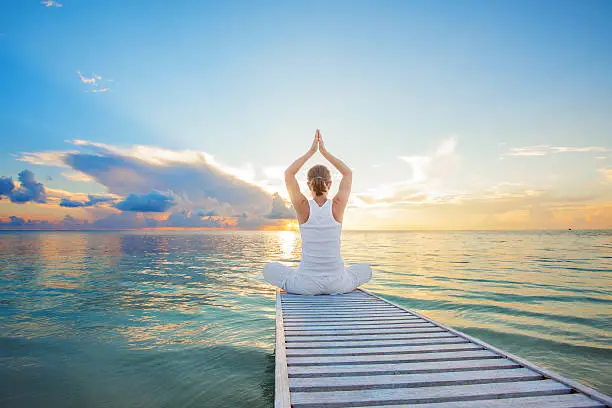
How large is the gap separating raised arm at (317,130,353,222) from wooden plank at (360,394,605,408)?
14.2ft

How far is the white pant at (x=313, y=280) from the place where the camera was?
7.89 metres

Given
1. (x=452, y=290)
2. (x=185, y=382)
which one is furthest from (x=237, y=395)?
(x=452, y=290)

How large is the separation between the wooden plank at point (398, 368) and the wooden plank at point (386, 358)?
9cm

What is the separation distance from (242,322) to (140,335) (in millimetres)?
2489

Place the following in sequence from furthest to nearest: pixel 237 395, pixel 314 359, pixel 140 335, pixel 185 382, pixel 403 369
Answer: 1. pixel 140 335
2. pixel 185 382
3. pixel 237 395
4. pixel 314 359
5. pixel 403 369

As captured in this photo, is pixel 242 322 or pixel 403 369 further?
pixel 242 322

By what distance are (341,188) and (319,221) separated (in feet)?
2.57

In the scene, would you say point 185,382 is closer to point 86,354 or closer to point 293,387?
point 86,354

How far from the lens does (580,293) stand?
13414mm

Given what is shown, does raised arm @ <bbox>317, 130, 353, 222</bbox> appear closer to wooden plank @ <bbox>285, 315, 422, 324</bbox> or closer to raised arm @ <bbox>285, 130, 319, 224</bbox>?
raised arm @ <bbox>285, 130, 319, 224</bbox>

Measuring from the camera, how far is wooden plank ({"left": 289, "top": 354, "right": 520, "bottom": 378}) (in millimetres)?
3678

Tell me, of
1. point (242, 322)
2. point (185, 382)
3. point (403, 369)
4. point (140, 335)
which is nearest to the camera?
point (403, 369)

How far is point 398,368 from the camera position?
3.84m

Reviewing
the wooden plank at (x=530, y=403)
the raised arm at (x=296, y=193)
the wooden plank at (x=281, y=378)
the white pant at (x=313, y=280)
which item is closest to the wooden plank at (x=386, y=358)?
the wooden plank at (x=281, y=378)
